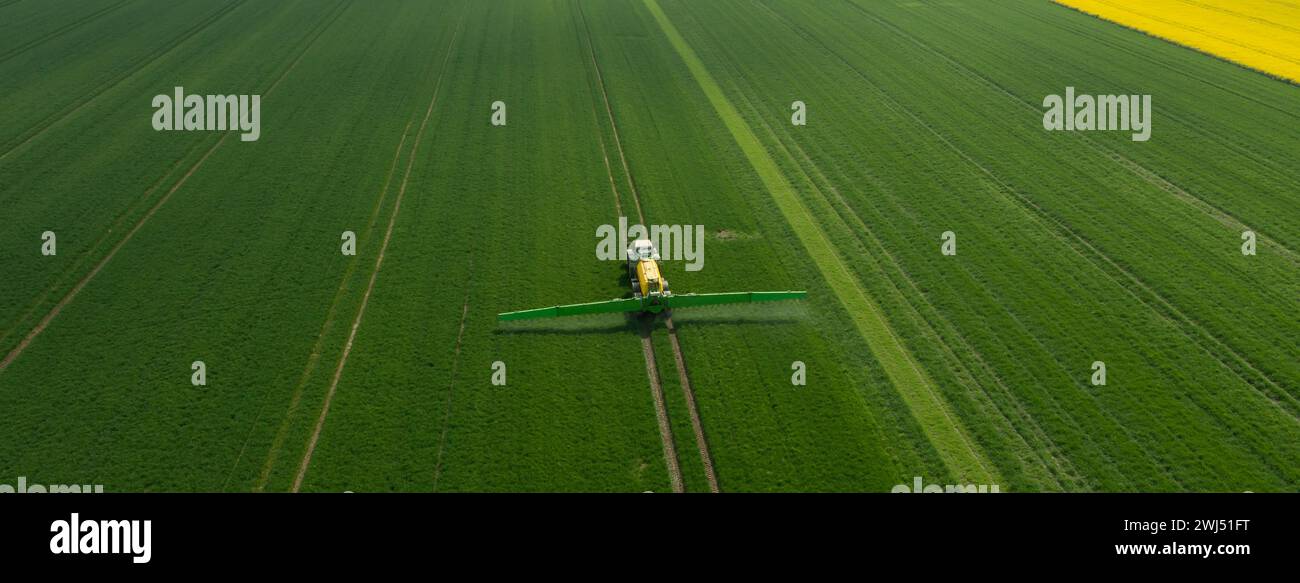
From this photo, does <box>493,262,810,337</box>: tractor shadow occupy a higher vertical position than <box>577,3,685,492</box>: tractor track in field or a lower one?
higher

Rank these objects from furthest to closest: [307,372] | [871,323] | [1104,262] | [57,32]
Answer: [57,32]
[1104,262]
[871,323]
[307,372]

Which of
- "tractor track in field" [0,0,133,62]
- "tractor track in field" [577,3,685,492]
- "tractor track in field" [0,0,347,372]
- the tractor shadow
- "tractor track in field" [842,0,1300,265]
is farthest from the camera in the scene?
"tractor track in field" [0,0,133,62]

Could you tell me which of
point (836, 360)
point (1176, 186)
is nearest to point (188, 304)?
point (836, 360)

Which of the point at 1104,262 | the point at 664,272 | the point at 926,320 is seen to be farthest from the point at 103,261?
the point at 1104,262

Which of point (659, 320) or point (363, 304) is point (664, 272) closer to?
point (659, 320)

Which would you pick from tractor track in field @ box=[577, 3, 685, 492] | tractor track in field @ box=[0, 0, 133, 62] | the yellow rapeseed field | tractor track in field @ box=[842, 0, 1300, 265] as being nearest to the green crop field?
tractor track in field @ box=[577, 3, 685, 492]

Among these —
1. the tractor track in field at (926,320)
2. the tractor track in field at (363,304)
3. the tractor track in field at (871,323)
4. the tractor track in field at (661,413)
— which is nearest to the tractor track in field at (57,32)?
the tractor track in field at (363,304)

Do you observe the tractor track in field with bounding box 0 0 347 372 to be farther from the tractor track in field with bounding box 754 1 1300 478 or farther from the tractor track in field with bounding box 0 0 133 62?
the tractor track in field with bounding box 754 1 1300 478
